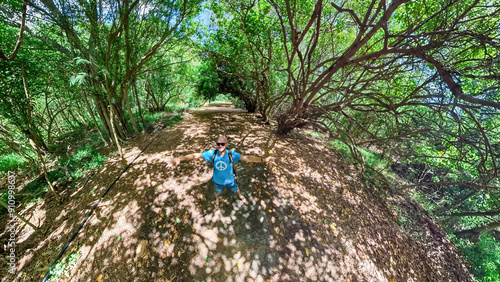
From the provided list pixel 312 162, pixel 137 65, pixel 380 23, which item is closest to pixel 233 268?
pixel 312 162

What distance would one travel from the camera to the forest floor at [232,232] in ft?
9.52

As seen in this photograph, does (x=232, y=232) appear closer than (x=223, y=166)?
No

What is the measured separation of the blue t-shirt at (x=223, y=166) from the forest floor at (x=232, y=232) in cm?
76

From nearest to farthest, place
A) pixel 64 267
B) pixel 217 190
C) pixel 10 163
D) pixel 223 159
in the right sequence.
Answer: pixel 64 267 < pixel 223 159 < pixel 217 190 < pixel 10 163

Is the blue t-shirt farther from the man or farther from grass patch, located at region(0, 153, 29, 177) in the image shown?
grass patch, located at region(0, 153, 29, 177)

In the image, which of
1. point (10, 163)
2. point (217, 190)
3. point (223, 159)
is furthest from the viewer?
point (10, 163)

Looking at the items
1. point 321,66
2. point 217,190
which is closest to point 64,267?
point 217,190

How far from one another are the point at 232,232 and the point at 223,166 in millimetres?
1371

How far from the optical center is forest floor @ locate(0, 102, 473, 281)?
2.90 metres

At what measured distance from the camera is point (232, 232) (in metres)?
3.35

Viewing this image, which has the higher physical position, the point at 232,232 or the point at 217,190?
the point at 217,190

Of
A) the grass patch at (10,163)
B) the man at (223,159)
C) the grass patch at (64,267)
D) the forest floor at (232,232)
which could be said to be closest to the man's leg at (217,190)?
the man at (223,159)

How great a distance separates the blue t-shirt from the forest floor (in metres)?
0.76

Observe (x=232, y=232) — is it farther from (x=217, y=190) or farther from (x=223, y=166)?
(x=223, y=166)
